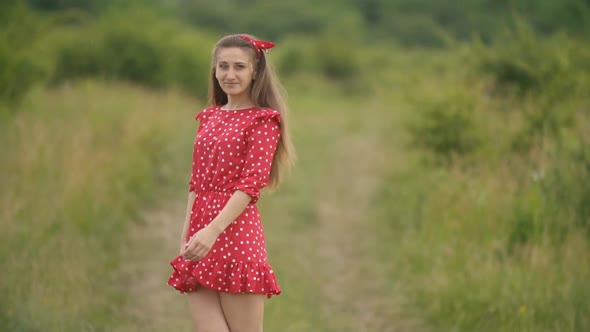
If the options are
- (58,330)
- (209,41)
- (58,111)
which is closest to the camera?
(58,330)

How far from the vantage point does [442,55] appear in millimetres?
13016

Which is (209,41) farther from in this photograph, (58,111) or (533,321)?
(533,321)

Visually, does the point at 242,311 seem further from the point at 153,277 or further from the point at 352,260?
the point at 352,260

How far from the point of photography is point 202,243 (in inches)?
105

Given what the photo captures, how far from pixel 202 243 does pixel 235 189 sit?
0.95 ft

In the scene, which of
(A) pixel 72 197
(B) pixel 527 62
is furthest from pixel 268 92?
(B) pixel 527 62

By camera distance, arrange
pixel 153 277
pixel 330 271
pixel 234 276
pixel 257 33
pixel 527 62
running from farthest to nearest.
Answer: pixel 257 33
pixel 527 62
pixel 330 271
pixel 153 277
pixel 234 276

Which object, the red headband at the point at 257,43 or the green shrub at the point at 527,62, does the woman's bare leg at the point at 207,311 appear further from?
the green shrub at the point at 527,62

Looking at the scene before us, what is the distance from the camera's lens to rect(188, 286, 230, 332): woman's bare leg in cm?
288

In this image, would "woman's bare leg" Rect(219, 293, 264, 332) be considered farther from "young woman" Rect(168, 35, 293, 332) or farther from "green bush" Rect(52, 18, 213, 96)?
"green bush" Rect(52, 18, 213, 96)

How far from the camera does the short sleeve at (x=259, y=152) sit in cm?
278

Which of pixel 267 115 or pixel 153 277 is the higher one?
pixel 267 115

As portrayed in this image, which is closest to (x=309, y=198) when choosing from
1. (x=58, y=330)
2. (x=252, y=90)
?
(x=58, y=330)

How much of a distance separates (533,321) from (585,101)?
380cm
